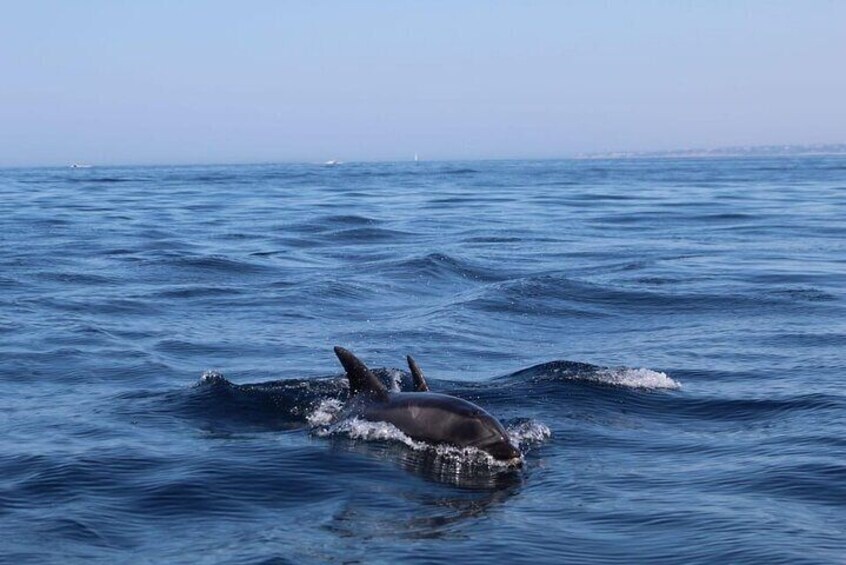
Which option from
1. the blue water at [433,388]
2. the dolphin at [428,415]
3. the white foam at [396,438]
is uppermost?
the dolphin at [428,415]

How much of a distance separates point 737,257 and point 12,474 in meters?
27.5

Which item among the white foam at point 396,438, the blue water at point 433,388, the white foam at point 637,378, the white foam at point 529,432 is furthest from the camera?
the white foam at point 637,378

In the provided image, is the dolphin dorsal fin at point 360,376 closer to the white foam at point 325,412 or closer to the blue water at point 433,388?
the blue water at point 433,388

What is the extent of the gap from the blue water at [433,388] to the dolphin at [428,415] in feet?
0.69

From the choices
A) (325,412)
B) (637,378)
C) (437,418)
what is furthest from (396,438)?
(637,378)

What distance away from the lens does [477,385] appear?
19.0m

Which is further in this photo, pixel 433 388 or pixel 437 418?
pixel 433 388

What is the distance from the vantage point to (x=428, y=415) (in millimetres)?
14773

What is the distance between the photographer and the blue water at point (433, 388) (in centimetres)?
1212

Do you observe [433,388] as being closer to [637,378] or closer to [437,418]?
[637,378]

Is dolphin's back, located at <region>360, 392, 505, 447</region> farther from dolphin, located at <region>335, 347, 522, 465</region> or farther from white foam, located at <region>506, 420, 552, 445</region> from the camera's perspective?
white foam, located at <region>506, 420, 552, 445</region>

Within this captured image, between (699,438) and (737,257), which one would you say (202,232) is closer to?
(737,257)

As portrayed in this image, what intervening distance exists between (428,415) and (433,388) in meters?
4.20

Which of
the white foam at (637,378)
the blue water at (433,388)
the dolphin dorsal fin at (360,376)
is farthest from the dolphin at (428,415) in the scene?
the white foam at (637,378)
